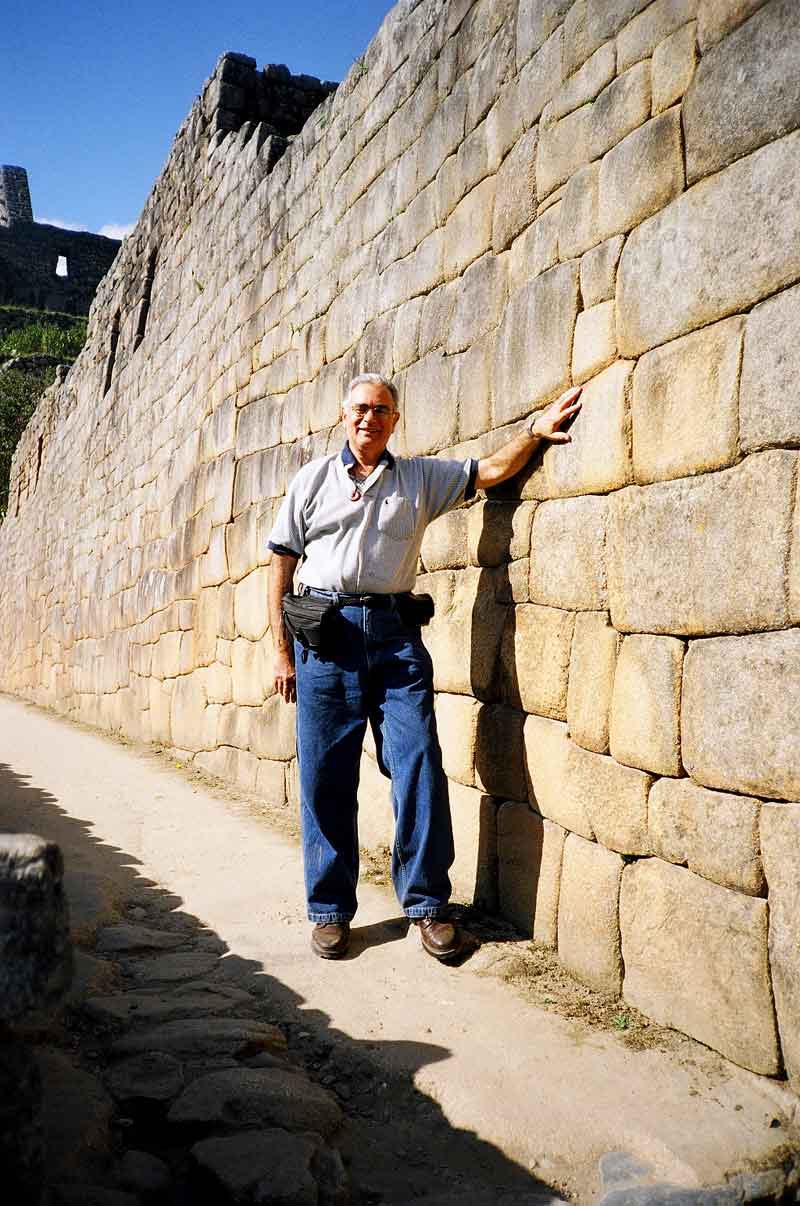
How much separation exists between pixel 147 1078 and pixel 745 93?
2.51 metres

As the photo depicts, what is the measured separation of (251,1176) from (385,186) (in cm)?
389

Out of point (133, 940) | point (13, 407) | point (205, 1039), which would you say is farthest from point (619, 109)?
point (13, 407)

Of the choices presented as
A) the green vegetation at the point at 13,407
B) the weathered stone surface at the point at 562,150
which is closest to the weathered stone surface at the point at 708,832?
the weathered stone surface at the point at 562,150

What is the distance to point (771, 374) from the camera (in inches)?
81.7

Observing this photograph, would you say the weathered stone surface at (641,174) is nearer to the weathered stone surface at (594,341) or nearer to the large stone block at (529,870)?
the weathered stone surface at (594,341)

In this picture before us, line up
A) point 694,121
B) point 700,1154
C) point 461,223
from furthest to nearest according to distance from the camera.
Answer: point 461,223, point 694,121, point 700,1154

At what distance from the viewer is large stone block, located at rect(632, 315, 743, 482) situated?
86.9 inches

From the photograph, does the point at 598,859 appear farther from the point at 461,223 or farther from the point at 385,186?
the point at 385,186

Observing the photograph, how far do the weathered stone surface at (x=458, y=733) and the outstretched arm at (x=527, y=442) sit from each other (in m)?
0.76

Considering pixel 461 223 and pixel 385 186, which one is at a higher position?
pixel 385 186

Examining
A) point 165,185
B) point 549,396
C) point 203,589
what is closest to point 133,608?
point 203,589

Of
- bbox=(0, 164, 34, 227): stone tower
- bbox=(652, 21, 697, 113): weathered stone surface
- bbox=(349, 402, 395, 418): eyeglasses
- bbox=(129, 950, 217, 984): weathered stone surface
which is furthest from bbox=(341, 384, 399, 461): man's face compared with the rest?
bbox=(0, 164, 34, 227): stone tower

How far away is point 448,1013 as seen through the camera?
2.54m

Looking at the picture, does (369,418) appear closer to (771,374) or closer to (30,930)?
(771,374)
